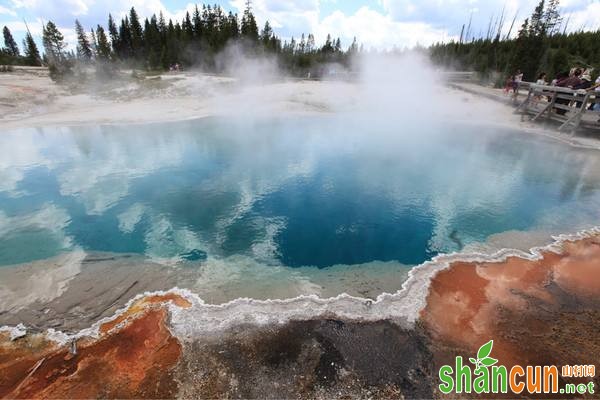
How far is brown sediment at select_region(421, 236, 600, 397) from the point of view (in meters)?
3.12

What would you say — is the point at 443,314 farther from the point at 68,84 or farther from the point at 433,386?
the point at 68,84

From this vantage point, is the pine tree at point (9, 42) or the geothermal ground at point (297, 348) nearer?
the geothermal ground at point (297, 348)

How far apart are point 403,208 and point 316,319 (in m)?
3.40

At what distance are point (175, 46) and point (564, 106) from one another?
2888 centimetres

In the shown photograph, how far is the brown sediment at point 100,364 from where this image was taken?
2730mm

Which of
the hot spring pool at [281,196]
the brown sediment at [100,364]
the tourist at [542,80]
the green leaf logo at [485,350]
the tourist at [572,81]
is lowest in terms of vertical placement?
the hot spring pool at [281,196]

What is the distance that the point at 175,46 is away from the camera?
29.8m

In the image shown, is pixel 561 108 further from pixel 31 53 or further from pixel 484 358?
pixel 31 53

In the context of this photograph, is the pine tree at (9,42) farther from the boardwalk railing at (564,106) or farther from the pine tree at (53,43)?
the boardwalk railing at (564,106)

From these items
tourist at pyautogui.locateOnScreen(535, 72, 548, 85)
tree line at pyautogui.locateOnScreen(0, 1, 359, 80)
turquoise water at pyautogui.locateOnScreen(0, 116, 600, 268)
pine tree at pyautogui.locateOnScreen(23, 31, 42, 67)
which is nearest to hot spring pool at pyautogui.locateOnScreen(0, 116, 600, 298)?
turquoise water at pyautogui.locateOnScreen(0, 116, 600, 268)

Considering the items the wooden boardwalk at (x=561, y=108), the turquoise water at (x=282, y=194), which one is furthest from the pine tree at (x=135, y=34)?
the wooden boardwalk at (x=561, y=108)

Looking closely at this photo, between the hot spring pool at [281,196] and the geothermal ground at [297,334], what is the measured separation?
0.72 metres

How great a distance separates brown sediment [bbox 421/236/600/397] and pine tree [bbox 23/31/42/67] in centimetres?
3979

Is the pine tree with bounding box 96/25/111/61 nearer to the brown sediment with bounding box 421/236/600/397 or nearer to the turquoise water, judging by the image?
the turquoise water
